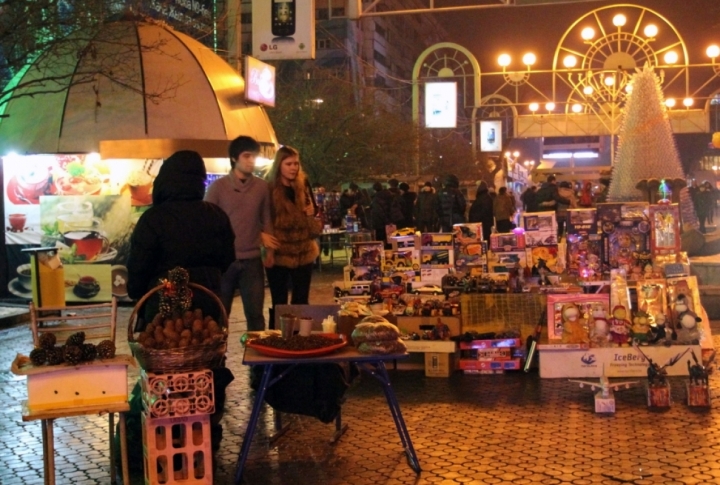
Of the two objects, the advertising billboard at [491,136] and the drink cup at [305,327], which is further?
the advertising billboard at [491,136]

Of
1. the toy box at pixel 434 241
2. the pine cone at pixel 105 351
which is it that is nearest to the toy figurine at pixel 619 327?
the toy box at pixel 434 241

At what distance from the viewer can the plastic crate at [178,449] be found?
4.90 m

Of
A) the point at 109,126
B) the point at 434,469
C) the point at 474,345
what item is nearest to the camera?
the point at 434,469

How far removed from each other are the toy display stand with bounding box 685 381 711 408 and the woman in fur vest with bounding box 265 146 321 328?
3.40m

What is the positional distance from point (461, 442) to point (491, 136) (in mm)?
34897

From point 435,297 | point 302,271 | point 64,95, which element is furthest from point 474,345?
point 64,95

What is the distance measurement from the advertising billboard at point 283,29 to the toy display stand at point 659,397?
8.56m

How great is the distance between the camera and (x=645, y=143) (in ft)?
56.3

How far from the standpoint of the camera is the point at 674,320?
313 inches

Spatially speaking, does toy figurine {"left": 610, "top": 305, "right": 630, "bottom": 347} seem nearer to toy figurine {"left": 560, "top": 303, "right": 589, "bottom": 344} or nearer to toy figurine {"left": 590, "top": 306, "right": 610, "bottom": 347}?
toy figurine {"left": 590, "top": 306, "right": 610, "bottom": 347}

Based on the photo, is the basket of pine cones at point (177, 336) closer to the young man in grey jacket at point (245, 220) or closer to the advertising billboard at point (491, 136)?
the young man in grey jacket at point (245, 220)

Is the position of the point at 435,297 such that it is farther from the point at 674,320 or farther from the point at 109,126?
the point at 109,126

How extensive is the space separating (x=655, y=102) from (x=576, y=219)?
8.89 m

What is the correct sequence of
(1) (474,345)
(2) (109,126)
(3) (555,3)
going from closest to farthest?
(1) (474,345)
(3) (555,3)
(2) (109,126)
